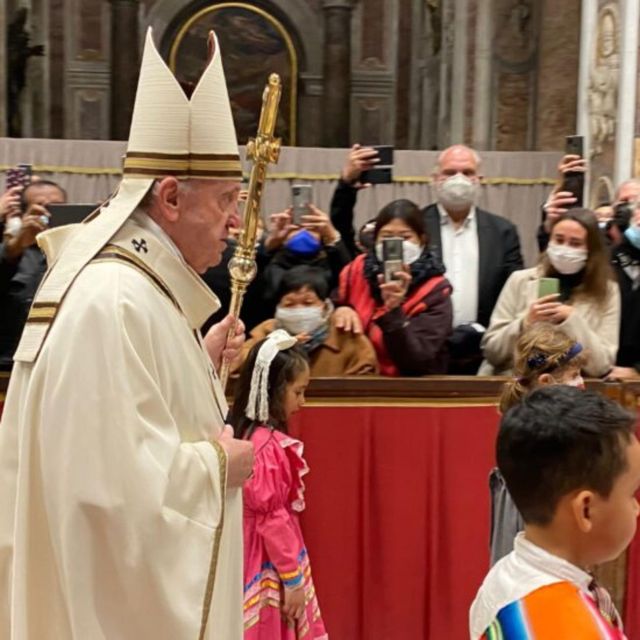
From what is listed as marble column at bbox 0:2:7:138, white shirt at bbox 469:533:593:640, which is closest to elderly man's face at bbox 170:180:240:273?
white shirt at bbox 469:533:593:640

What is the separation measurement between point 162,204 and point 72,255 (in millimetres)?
242

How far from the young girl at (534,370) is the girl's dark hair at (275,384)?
766mm

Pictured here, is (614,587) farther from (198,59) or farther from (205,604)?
(198,59)

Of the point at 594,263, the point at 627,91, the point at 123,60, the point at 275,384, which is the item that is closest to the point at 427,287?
the point at 594,263

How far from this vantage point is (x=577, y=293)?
493 centimetres

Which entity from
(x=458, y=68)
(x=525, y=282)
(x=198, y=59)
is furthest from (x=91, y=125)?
(x=525, y=282)

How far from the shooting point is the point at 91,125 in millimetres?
18297

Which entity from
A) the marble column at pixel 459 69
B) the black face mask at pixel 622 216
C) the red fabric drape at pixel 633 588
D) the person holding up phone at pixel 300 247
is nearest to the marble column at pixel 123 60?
the marble column at pixel 459 69

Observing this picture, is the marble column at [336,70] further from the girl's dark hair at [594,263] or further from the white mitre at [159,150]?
the white mitre at [159,150]

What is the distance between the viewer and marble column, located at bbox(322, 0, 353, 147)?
1894 centimetres

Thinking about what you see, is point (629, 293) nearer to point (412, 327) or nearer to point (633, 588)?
point (412, 327)

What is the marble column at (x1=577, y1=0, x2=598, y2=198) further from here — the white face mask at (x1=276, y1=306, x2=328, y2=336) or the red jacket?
the white face mask at (x1=276, y1=306, x2=328, y2=336)

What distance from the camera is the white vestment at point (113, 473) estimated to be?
7.86 feet

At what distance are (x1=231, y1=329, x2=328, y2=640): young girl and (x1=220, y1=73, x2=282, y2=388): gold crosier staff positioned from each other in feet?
2.39
